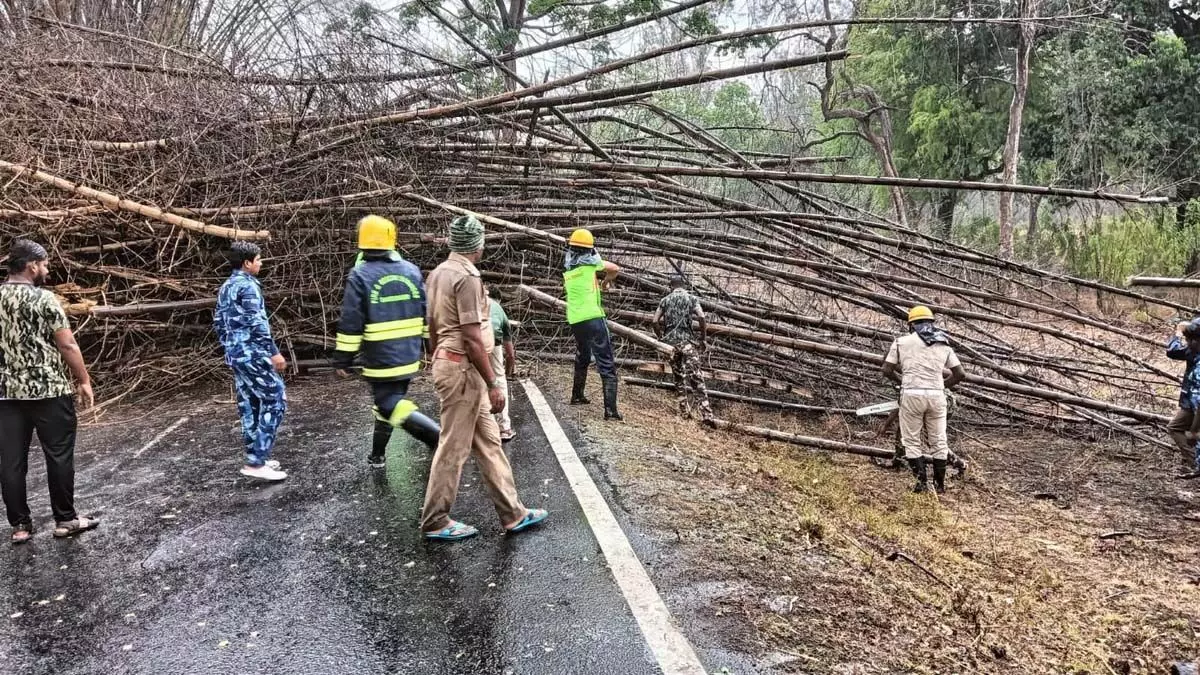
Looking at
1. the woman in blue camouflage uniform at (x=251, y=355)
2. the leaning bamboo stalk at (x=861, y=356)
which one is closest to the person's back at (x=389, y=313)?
the woman in blue camouflage uniform at (x=251, y=355)

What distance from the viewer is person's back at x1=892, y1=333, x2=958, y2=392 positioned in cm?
644

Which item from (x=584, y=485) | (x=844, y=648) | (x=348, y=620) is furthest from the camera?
(x=584, y=485)

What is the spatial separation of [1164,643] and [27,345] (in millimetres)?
6104

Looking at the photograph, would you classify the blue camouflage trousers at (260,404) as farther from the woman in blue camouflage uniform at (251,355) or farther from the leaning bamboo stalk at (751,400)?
the leaning bamboo stalk at (751,400)

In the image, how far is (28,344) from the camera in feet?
12.9

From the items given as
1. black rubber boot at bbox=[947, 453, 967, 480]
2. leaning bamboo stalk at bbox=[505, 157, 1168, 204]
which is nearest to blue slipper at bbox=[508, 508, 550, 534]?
black rubber boot at bbox=[947, 453, 967, 480]

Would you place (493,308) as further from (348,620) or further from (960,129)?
(960,129)

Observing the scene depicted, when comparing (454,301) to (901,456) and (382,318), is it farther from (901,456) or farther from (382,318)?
(901,456)

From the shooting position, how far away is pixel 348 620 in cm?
313

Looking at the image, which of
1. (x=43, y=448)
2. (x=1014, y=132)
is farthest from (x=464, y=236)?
(x=1014, y=132)

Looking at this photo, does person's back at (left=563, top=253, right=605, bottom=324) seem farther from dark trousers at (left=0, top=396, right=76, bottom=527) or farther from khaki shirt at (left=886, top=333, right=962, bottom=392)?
dark trousers at (left=0, top=396, right=76, bottom=527)

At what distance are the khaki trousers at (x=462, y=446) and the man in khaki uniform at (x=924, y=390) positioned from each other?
4176mm

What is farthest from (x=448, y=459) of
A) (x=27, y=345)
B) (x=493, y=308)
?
(x=27, y=345)

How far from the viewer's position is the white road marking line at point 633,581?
273 centimetres
